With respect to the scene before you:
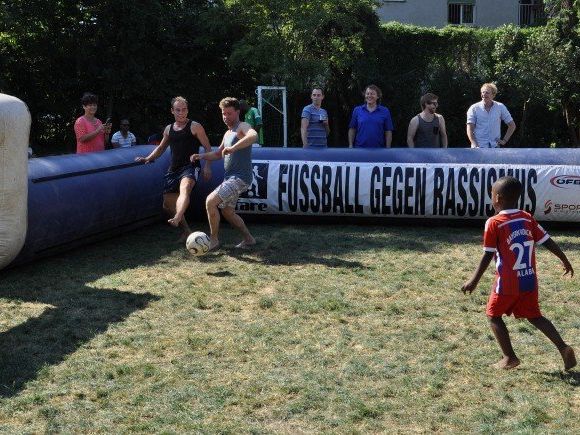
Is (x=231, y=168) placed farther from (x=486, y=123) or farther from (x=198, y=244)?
(x=486, y=123)

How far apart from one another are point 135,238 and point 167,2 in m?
13.7

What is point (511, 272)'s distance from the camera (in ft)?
18.7

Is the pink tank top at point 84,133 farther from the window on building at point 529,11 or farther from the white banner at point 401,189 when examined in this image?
the window on building at point 529,11

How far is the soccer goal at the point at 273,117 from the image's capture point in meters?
22.2

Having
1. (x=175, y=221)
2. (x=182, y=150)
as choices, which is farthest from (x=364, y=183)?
(x=175, y=221)

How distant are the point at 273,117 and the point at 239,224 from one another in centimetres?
1311

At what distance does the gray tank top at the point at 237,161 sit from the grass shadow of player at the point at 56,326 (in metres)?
2.25

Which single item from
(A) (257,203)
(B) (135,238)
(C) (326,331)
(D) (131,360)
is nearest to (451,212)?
(A) (257,203)

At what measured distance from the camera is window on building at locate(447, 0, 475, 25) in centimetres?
3522

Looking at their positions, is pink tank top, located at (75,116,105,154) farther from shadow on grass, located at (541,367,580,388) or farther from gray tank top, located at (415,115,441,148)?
shadow on grass, located at (541,367,580,388)

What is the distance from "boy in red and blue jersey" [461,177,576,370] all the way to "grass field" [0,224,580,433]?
24 centimetres

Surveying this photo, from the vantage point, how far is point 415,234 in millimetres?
10727

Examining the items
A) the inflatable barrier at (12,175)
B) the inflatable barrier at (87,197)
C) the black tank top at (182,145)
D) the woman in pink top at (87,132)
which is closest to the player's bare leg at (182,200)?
the black tank top at (182,145)

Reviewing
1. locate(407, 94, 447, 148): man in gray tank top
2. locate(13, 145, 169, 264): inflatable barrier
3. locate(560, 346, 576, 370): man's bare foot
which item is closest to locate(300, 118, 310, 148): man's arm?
locate(407, 94, 447, 148): man in gray tank top
